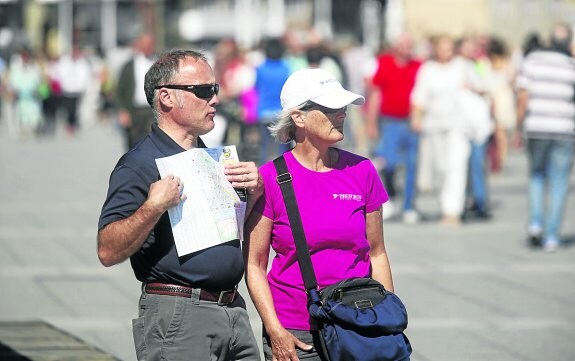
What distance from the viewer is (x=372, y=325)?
4.40 meters

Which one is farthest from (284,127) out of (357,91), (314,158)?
(357,91)

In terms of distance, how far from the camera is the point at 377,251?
496cm

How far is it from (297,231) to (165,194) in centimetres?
65

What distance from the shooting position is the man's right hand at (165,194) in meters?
4.20

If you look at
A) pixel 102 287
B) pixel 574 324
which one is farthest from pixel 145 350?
Answer: pixel 102 287

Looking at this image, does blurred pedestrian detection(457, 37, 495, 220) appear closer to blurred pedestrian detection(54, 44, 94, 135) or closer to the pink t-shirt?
the pink t-shirt

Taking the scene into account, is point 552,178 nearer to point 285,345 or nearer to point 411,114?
point 411,114

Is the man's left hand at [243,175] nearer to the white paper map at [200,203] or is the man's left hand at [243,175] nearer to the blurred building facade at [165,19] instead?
the white paper map at [200,203]

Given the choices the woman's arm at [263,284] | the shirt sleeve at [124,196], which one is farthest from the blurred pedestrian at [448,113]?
the shirt sleeve at [124,196]

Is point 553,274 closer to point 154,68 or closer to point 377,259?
point 377,259

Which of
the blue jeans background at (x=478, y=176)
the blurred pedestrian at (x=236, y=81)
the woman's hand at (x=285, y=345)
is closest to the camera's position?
the woman's hand at (x=285, y=345)

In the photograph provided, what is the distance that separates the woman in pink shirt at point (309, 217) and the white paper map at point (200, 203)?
0.32 meters

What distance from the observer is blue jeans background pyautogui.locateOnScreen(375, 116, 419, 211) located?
1395 cm

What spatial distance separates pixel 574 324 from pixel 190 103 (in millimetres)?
4713
